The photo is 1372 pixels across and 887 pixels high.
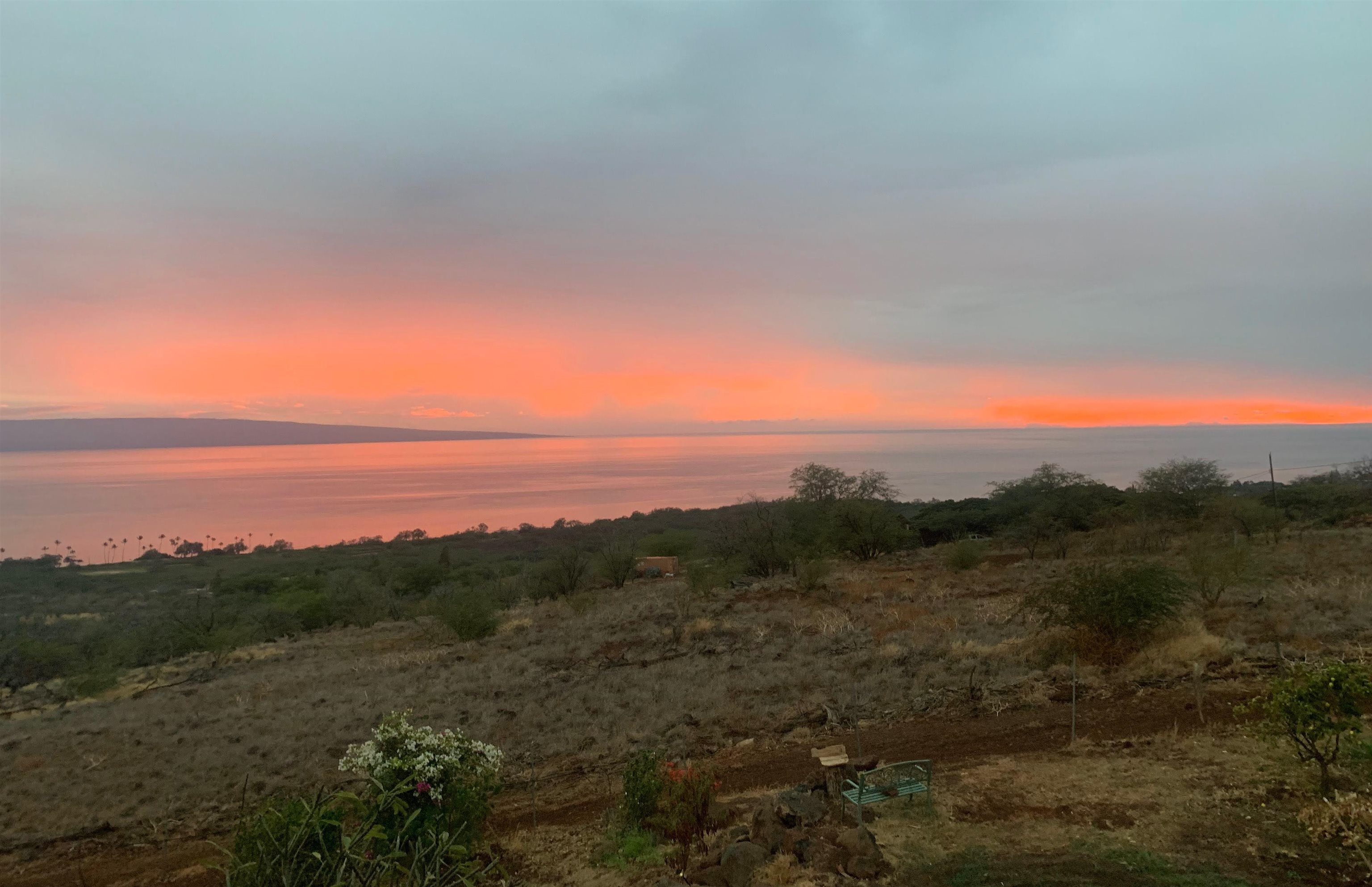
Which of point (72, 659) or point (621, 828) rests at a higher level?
point (621, 828)

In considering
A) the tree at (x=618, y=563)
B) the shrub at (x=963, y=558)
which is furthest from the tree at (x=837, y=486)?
the shrub at (x=963, y=558)

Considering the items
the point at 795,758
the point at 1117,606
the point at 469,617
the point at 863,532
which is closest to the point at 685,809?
the point at 795,758

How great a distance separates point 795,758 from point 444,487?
11973cm

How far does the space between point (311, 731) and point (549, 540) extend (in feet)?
162

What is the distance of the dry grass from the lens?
9922 millimetres

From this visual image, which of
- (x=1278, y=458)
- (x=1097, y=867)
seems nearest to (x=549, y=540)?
(x=1097, y=867)

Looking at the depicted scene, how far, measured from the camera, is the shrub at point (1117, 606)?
36.8 ft

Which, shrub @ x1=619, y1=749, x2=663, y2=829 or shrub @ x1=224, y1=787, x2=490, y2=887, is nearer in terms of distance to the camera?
shrub @ x1=224, y1=787, x2=490, y2=887

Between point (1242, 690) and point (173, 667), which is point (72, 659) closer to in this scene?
point (173, 667)

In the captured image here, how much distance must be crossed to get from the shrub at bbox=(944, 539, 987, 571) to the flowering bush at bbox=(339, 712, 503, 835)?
23.9 meters

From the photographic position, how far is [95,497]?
11088cm

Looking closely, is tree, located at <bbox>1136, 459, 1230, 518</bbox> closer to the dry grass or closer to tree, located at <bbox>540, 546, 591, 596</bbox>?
the dry grass

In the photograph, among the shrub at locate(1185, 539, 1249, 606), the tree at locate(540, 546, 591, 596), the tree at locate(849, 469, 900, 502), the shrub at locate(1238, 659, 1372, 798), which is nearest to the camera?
the shrub at locate(1238, 659, 1372, 798)

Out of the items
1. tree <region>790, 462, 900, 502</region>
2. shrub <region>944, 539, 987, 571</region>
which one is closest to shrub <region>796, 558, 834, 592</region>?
shrub <region>944, 539, 987, 571</region>
